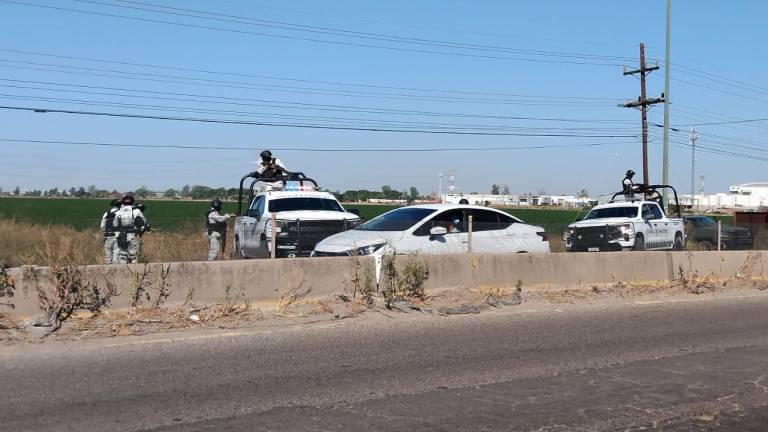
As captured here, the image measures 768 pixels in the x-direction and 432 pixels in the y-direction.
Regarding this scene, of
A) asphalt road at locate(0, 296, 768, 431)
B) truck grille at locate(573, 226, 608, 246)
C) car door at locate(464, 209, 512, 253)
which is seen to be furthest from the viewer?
truck grille at locate(573, 226, 608, 246)

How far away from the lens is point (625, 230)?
21.9 m

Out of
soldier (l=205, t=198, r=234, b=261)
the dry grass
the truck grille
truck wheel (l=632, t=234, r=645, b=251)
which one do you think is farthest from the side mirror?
truck wheel (l=632, t=234, r=645, b=251)

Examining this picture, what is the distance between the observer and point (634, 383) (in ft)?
25.3

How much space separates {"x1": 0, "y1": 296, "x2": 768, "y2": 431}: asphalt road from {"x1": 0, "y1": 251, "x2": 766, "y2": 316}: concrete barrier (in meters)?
1.05

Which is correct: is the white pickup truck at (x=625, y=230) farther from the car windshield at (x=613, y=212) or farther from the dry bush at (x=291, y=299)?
the dry bush at (x=291, y=299)

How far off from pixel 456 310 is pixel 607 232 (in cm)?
1118

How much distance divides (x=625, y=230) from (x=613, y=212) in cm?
151

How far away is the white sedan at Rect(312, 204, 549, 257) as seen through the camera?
13812mm

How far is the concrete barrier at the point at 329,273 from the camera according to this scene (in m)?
10.0

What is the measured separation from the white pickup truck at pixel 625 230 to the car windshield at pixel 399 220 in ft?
29.0

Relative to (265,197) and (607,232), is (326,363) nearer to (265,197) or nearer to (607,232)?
(265,197)

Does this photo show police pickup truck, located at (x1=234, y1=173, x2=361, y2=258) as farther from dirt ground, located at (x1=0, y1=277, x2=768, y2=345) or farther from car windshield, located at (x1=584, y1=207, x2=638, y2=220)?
car windshield, located at (x1=584, y1=207, x2=638, y2=220)

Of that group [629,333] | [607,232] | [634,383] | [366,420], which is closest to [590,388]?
[634,383]

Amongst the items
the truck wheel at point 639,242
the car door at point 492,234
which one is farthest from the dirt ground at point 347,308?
the truck wheel at point 639,242
